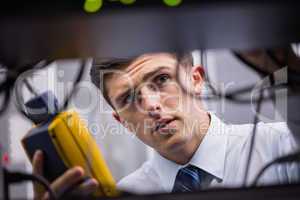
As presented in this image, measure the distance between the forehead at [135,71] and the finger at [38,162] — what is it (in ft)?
0.87

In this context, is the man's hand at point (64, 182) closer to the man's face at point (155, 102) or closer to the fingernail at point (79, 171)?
the fingernail at point (79, 171)

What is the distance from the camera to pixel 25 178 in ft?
5.35

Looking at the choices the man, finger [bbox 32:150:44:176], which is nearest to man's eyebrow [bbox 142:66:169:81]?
the man

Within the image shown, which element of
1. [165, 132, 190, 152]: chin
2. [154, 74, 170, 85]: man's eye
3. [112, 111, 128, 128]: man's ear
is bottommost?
[165, 132, 190, 152]: chin

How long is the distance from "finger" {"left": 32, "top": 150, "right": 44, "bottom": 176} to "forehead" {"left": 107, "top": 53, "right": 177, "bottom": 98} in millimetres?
265

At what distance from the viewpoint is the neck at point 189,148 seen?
1.66 m

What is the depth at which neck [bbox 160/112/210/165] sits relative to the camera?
166 cm

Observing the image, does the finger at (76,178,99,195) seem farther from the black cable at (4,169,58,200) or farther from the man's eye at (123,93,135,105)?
the man's eye at (123,93,135,105)

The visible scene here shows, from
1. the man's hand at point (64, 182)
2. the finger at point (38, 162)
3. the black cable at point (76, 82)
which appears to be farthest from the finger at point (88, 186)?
the black cable at point (76, 82)

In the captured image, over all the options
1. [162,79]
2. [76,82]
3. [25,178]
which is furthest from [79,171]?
[162,79]

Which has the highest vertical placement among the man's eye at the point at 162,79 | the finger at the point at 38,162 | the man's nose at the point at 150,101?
the man's eye at the point at 162,79

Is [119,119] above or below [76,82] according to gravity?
below

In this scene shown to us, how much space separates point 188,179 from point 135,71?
0.36m

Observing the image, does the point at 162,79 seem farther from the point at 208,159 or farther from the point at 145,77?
the point at 208,159
